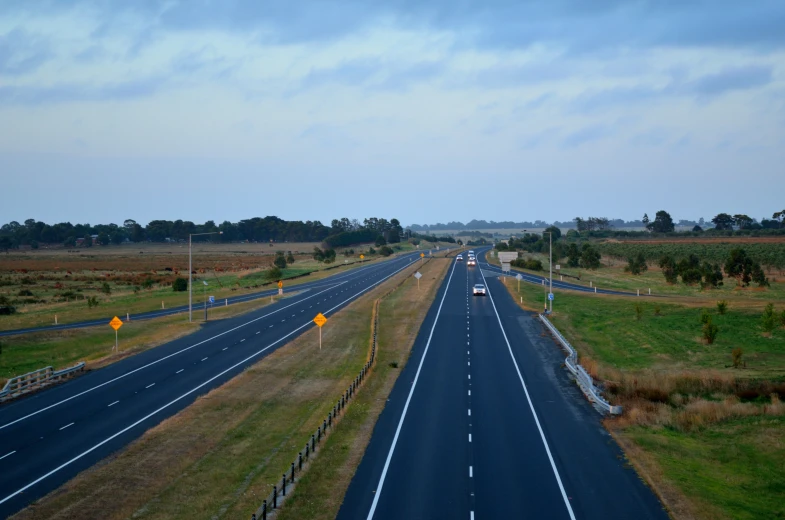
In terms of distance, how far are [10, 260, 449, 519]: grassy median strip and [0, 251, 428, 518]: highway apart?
92cm

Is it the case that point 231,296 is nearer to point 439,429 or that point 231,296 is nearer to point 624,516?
point 439,429

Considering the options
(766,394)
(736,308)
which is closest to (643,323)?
(736,308)

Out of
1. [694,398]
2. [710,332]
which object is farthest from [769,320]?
[694,398]

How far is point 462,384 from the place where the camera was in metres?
34.3

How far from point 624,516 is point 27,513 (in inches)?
601

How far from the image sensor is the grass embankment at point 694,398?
806 inches

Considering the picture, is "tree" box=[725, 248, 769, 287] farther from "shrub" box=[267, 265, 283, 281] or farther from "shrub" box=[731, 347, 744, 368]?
"shrub" box=[267, 265, 283, 281]

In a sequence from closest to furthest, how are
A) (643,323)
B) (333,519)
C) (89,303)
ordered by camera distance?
(333,519) → (643,323) → (89,303)

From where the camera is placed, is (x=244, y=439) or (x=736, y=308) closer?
(x=244, y=439)

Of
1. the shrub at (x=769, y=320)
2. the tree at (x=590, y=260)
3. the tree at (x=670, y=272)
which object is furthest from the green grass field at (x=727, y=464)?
the tree at (x=590, y=260)

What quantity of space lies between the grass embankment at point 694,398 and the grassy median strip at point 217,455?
1148cm

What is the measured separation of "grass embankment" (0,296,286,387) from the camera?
41713 millimetres

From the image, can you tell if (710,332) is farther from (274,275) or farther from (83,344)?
(274,275)

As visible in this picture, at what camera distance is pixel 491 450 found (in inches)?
935
